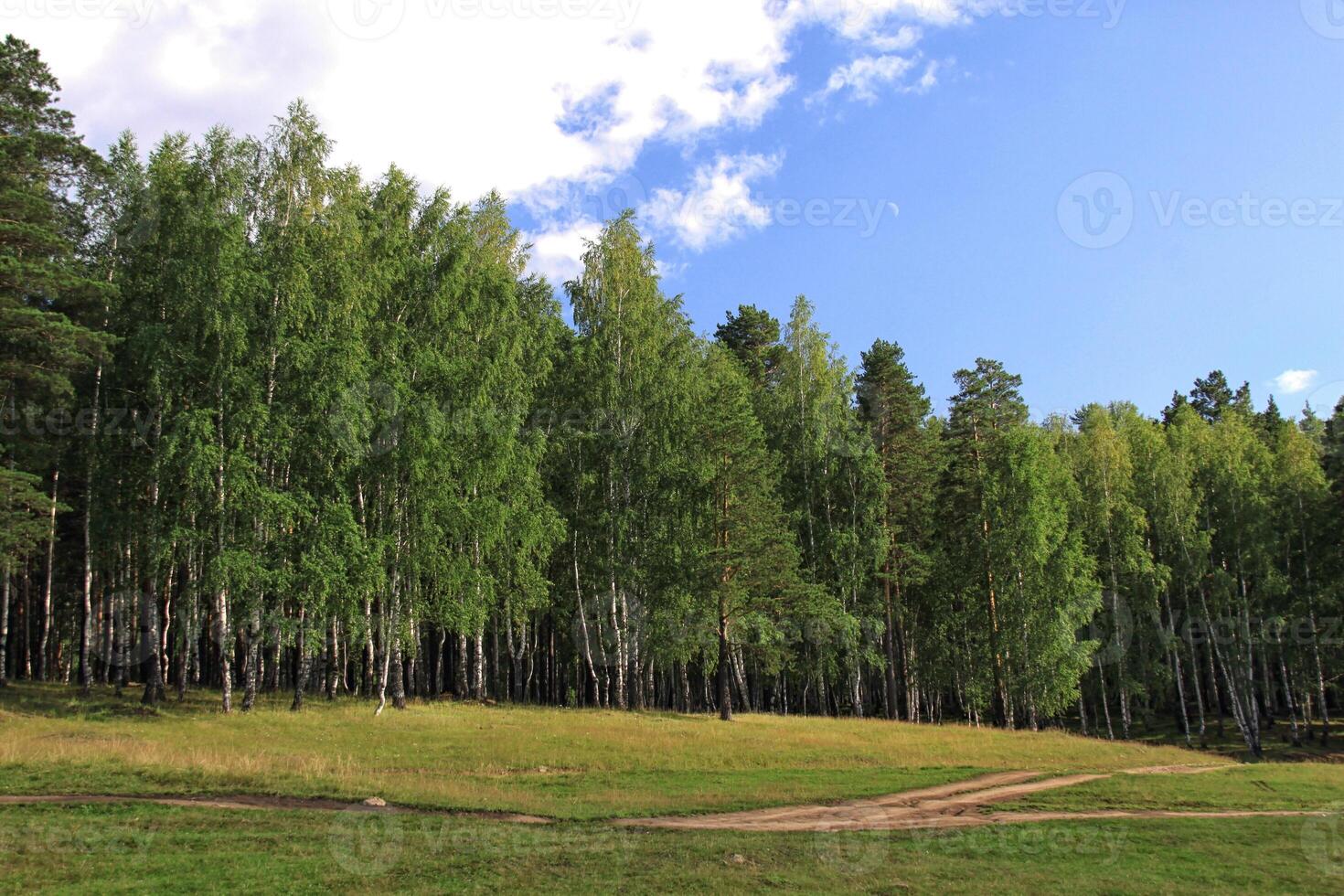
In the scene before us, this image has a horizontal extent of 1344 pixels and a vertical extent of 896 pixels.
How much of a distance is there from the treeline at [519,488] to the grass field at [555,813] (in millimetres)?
5728

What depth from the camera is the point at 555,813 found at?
1705cm

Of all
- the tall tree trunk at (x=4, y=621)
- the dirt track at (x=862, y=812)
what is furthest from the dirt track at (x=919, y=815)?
the tall tree trunk at (x=4, y=621)

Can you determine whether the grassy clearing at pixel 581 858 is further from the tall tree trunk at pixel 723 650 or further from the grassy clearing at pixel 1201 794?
the tall tree trunk at pixel 723 650

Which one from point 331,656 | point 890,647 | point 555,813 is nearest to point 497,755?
point 555,813

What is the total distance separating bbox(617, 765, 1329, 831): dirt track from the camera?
669 inches

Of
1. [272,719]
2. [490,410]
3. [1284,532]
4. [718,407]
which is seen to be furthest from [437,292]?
[1284,532]

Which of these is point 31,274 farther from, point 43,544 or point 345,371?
point 43,544

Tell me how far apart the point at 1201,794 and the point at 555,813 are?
1767cm

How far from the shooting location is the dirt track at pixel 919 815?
16984 mm

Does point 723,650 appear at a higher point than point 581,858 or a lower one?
higher

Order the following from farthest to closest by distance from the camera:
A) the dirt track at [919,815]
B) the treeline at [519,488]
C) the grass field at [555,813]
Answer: the treeline at [519,488] < the dirt track at [919,815] < the grass field at [555,813]

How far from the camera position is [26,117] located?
86.4 feet

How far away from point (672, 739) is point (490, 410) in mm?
14993

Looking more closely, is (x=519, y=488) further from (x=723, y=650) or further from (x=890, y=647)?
(x=890, y=647)
